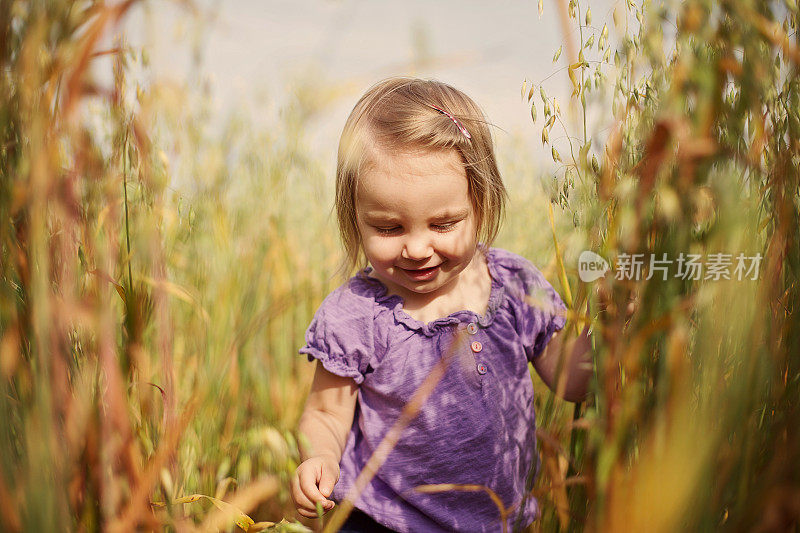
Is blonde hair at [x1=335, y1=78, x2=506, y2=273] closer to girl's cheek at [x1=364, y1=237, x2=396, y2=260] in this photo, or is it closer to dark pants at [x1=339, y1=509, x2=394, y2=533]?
girl's cheek at [x1=364, y1=237, x2=396, y2=260]

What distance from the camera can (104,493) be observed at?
2.20 ft

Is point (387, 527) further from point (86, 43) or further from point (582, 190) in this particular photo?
point (86, 43)

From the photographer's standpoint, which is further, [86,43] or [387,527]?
[387,527]

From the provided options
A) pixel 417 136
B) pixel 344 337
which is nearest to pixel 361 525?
pixel 344 337

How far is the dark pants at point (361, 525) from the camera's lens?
1.35m

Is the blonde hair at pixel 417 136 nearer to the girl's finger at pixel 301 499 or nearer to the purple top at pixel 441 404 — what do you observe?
the purple top at pixel 441 404

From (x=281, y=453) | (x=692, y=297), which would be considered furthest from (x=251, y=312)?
(x=692, y=297)

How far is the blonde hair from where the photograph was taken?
124cm

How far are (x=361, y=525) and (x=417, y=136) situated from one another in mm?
820

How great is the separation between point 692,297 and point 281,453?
55 cm

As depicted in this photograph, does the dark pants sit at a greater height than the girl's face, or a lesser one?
lesser

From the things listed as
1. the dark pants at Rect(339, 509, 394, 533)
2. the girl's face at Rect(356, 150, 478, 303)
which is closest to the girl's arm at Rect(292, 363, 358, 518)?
the dark pants at Rect(339, 509, 394, 533)

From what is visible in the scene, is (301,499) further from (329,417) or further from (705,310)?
(705,310)

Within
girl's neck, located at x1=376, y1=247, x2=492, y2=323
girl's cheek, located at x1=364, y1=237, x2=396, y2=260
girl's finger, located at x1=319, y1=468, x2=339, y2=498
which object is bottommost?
girl's finger, located at x1=319, y1=468, x2=339, y2=498
